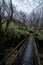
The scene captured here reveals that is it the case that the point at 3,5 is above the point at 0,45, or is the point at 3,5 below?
above

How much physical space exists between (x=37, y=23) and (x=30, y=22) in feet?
10.7

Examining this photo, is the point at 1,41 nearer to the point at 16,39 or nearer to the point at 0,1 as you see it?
the point at 0,1

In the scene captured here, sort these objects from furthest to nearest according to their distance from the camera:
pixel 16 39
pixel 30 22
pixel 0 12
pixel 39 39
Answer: pixel 30 22, pixel 39 39, pixel 16 39, pixel 0 12

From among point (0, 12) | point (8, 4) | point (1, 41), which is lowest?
point (1, 41)

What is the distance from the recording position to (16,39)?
15898 millimetres

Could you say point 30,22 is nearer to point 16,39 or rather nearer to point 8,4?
point 16,39

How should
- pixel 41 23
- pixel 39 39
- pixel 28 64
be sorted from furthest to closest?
pixel 41 23 → pixel 39 39 → pixel 28 64

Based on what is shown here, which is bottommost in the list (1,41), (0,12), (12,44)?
(12,44)

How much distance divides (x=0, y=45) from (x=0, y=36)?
71 cm

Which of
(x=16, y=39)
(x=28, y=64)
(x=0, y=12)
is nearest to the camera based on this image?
(x=28, y=64)

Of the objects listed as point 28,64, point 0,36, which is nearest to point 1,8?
point 0,36

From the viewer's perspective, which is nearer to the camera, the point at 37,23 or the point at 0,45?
the point at 0,45

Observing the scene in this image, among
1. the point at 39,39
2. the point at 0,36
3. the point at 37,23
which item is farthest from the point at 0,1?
the point at 37,23

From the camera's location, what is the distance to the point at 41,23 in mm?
38000
